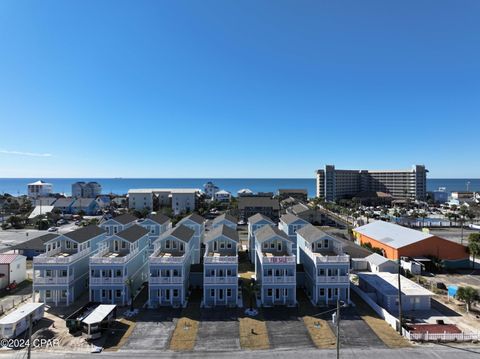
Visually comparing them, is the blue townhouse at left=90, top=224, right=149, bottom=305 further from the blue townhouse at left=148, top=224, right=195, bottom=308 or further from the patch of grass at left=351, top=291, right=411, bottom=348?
the patch of grass at left=351, top=291, right=411, bottom=348

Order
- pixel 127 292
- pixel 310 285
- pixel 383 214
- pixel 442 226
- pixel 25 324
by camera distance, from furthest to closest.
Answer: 1. pixel 383 214
2. pixel 442 226
3. pixel 310 285
4. pixel 127 292
5. pixel 25 324

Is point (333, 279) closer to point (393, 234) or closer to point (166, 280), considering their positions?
point (166, 280)

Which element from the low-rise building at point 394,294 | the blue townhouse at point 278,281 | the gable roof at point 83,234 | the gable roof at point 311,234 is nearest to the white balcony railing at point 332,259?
the blue townhouse at point 278,281

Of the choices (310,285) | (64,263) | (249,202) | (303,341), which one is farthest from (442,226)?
(64,263)

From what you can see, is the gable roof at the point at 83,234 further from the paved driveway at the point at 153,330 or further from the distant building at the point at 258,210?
the distant building at the point at 258,210

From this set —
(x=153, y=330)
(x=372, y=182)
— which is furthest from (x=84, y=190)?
(x=153, y=330)

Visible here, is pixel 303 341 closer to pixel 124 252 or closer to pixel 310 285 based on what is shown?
pixel 310 285
